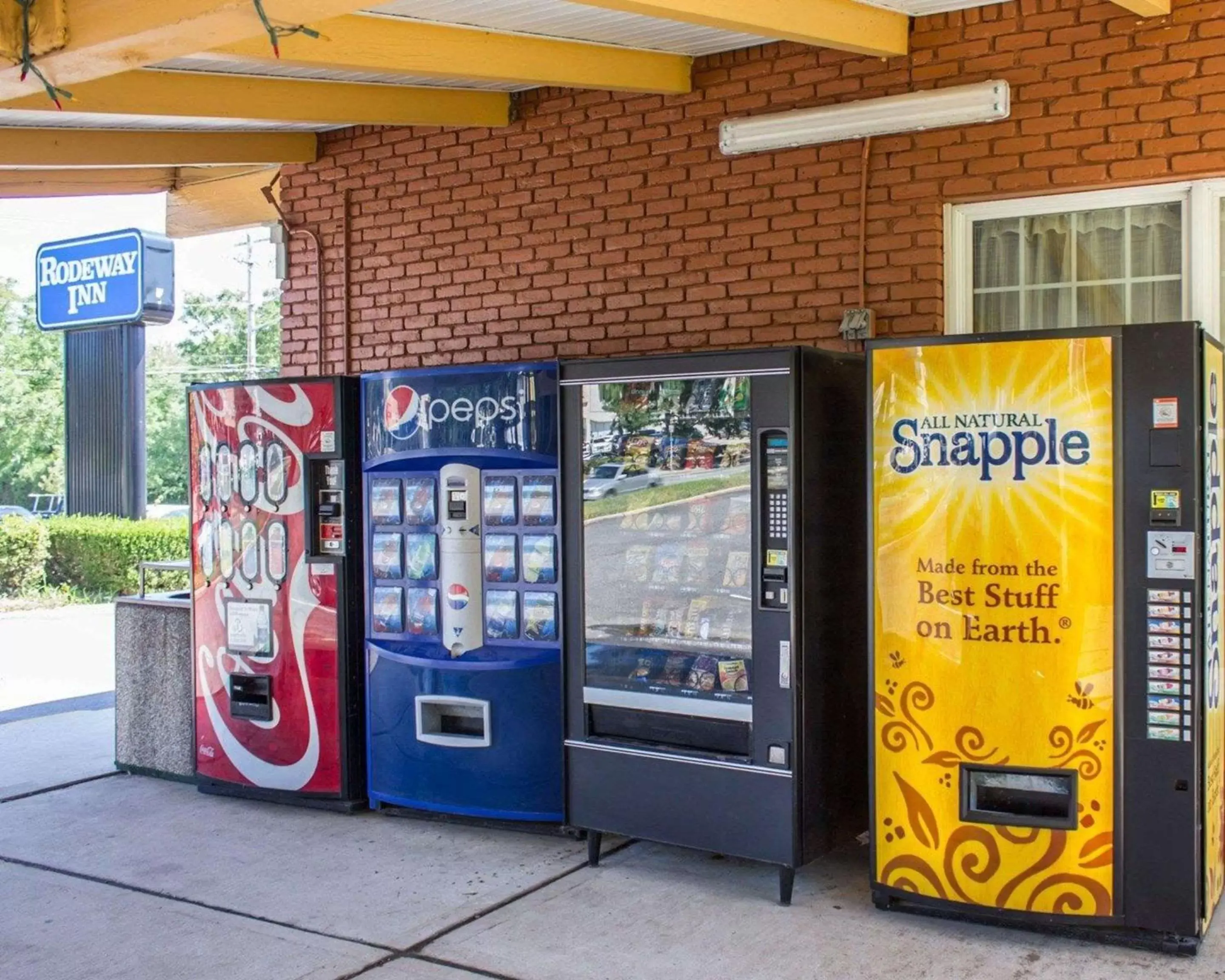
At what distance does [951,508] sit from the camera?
4.41 metres

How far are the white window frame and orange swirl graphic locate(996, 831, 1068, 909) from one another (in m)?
2.01

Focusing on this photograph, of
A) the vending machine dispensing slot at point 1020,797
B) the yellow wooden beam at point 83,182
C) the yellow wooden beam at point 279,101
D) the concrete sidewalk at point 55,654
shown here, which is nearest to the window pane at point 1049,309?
the vending machine dispensing slot at point 1020,797

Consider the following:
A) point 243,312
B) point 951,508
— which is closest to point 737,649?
point 951,508

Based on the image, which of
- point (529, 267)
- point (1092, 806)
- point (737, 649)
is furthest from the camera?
point (529, 267)

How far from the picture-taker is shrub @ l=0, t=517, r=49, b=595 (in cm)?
1574

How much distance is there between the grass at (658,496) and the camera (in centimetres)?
477

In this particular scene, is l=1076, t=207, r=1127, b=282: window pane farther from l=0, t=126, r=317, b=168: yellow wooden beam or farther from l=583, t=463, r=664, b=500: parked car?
l=0, t=126, r=317, b=168: yellow wooden beam

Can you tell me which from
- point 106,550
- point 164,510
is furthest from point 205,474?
point 164,510

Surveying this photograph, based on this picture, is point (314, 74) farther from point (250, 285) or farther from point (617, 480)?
point (250, 285)

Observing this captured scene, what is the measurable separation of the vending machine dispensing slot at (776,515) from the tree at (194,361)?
4094 centimetres

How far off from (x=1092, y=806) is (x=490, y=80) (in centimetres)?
412

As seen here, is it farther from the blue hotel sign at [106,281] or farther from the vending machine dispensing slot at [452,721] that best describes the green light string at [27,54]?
the vending machine dispensing slot at [452,721]

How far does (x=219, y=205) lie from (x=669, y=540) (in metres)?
5.13

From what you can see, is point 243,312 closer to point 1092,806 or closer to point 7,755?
point 7,755
